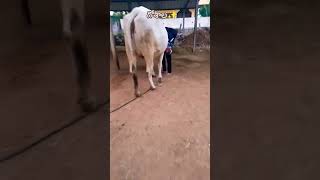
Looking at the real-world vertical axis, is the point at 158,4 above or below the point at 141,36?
above

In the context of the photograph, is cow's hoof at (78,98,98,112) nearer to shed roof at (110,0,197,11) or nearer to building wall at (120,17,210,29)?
shed roof at (110,0,197,11)

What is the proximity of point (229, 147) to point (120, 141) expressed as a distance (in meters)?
1.25

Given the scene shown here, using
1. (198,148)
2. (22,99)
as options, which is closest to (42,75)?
(22,99)

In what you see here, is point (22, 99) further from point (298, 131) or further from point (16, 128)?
point (298, 131)

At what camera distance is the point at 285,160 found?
0.43m

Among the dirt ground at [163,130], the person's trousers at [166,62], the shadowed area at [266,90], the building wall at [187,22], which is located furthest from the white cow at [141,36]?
the shadowed area at [266,90]

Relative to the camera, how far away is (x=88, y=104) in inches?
16.1

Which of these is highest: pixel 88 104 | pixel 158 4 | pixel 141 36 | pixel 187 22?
pixel 158 4

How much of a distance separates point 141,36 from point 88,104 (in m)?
2.35

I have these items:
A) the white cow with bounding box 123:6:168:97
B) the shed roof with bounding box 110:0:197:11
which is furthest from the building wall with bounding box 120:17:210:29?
the white cow with bounding box 123:6:168:97

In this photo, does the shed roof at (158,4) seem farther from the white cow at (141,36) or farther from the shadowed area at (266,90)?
the shadowed area at (266,90)

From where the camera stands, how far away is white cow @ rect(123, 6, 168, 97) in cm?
267

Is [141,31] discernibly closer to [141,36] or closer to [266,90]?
[141,36]

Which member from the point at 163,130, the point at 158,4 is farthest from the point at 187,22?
the point at 163,130
